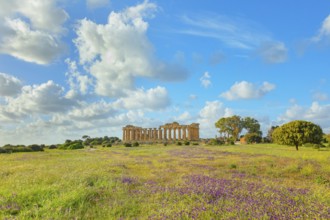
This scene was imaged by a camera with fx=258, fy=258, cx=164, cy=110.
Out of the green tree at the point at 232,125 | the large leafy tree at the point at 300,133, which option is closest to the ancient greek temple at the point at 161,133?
the green tree at the point at 232,125

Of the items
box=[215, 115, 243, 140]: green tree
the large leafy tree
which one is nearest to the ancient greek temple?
box=[215, 115, 243, 140]: green tree

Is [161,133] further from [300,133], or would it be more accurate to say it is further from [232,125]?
[300,133]

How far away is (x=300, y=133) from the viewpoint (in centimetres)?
5453

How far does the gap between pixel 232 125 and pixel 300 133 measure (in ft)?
284

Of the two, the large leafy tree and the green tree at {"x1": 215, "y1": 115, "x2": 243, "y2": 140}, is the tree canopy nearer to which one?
the green tree at {"x1": 215, "y1": 115, "x2": 243, "y2": 140}

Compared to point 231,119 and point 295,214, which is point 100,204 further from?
point 231,119

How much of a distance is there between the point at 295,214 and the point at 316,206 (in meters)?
1.19

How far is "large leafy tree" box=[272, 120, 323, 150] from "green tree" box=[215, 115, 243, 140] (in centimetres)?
8268

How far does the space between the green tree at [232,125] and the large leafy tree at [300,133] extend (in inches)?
3255

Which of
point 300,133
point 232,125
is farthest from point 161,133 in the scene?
point 300,133

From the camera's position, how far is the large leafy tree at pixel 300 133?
5409 centimetres

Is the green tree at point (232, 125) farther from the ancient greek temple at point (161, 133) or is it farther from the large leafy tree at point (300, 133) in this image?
the large leafy tree at point (300, 133)

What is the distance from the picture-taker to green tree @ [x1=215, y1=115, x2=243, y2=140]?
140 meters

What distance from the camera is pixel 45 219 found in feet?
23.5
